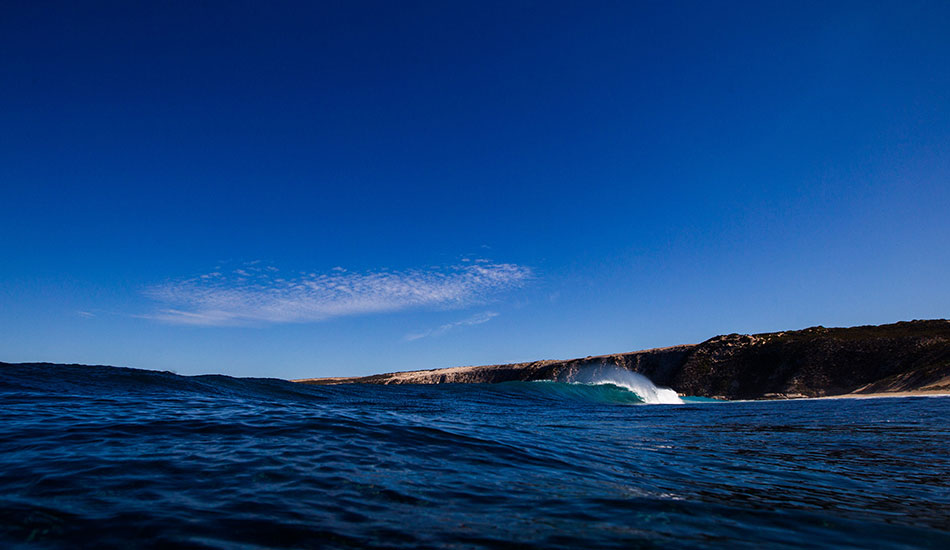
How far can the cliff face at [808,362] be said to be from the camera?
38750mm

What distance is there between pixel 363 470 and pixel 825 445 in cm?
913

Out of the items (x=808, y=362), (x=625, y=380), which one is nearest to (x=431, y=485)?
(x=625, y=380)

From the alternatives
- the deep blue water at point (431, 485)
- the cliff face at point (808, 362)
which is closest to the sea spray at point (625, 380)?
the cliff face at point (808, 362)

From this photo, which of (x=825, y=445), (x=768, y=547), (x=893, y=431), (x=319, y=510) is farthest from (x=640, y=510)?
(x=893, y=431)

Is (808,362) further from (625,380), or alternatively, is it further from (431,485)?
(431,485)

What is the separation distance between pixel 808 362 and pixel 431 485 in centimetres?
5787

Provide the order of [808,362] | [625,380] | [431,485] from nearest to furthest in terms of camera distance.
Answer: [431,485] → [808,362] → [625,380]

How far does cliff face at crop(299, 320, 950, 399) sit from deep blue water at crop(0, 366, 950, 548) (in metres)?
34.0

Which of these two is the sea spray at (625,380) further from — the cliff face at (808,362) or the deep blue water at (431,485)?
the deep blue water at (431,485)

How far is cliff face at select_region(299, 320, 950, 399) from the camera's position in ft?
127

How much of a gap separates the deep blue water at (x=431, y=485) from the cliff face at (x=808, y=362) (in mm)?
33969

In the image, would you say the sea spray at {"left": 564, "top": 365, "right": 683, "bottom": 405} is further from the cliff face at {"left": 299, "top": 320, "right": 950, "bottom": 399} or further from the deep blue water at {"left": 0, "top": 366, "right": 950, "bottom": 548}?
the deep blue water at {"left": 0, "top": 366, "right": 950, "bottom": 548}

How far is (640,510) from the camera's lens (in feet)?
15.0

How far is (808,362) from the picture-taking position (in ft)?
161
